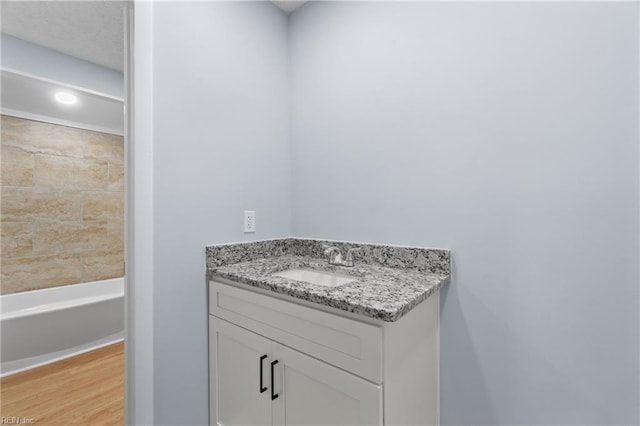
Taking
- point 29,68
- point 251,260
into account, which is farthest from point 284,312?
point 29,68

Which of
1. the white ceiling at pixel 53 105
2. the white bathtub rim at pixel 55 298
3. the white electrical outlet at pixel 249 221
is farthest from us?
the white bathtub rim at pixel 55 298

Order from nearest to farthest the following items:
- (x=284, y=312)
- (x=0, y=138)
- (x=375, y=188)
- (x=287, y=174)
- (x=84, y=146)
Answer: (x=284, y=312)
(x=375, y=188)
(x=287, y=174)
(x=0, y=138)
(x=84, y=146)

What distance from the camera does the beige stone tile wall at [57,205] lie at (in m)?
2.41

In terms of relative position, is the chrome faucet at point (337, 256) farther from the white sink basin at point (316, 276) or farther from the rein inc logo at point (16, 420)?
the rein inc logo at point (16, 420)

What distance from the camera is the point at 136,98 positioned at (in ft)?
3.78

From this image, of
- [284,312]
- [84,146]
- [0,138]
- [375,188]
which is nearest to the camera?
[284,312]

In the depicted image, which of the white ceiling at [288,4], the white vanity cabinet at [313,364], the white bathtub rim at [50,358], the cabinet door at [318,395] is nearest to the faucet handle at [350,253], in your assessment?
the white vanity cabinet at [313,364]

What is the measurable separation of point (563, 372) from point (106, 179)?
3.71m

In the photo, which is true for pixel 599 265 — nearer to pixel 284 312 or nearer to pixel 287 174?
pixel 284 312

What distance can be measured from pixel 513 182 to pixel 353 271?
722 mm

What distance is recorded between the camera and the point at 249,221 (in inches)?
60.5

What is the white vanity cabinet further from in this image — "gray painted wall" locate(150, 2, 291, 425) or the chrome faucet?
the chrome faucet

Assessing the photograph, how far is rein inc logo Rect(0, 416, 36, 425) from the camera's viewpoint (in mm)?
1604

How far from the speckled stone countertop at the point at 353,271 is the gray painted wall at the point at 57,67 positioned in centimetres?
222
